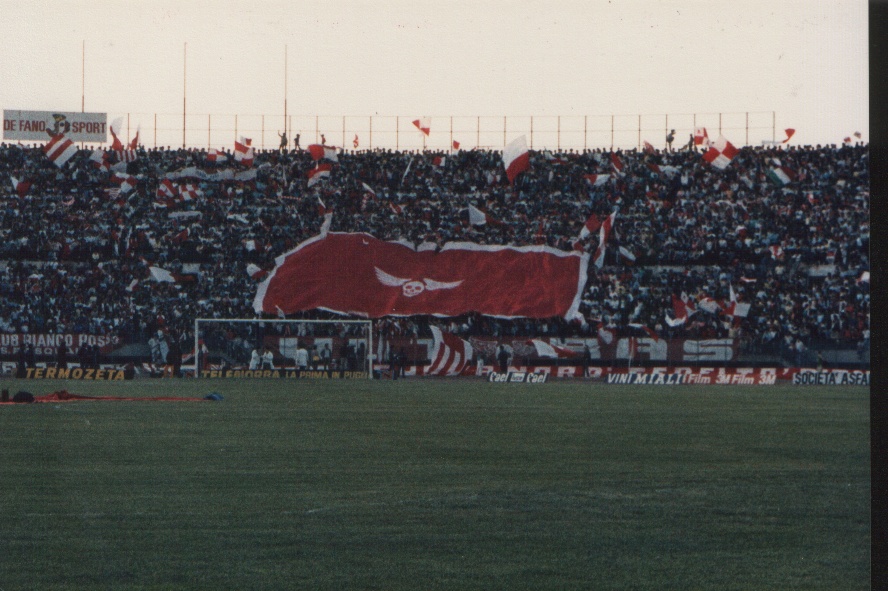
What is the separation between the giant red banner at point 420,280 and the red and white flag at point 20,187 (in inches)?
477

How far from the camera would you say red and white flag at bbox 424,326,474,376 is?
136 ft

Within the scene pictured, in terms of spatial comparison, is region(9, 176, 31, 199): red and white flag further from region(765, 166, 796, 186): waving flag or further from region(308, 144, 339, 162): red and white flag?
region(765, 166, 796, 186): waving flag

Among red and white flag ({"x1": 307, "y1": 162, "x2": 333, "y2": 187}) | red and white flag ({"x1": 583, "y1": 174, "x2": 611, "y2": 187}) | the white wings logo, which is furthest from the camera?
red and white flag ({"x1": 307, "y1": 162, "x2": 333, "y2": 187})

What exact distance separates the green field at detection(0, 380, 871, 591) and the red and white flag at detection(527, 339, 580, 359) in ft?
66.4

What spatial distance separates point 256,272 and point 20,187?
12008mm

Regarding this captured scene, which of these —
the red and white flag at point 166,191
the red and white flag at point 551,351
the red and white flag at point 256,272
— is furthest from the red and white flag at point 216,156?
the red and white flag at point 551,351

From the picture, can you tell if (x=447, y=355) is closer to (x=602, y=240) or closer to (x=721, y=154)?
(x=602, y=240)

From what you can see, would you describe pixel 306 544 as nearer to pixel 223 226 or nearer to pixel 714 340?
pixel 714 340

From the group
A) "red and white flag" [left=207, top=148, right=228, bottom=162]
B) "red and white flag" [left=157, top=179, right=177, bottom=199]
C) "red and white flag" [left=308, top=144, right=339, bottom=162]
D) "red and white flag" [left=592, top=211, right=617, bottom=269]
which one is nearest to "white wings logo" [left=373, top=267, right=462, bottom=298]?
"red and white flag" [left=592, top=211, right=617, bottom=269]

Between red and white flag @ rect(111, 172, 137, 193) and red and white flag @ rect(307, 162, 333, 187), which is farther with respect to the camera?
red and white flag @ rect(307, 162, 333, 187)

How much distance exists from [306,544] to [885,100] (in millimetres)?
5163

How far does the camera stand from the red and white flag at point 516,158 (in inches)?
2016

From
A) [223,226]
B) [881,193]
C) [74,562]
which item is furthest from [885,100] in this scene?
[223,226]

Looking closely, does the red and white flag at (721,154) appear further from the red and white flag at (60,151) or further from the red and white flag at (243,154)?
the red and white flag at (60,151)
